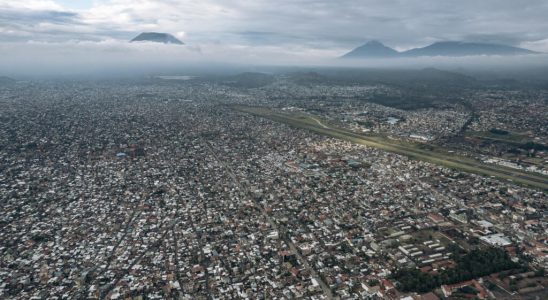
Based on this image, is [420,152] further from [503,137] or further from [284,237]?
[284,237]

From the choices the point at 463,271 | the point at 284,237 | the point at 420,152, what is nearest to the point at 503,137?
the point at 420,152

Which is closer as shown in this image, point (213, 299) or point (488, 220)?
point (213, 299)

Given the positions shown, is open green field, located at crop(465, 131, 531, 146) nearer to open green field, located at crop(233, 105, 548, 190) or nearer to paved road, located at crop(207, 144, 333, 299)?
open green field, located at crop(233, 105, 548, 190)

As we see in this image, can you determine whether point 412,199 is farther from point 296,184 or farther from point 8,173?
point 8,173

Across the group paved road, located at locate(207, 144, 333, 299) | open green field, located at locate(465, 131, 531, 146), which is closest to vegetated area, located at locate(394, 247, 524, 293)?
paved road, located at locate(207, 144, 333, 299)

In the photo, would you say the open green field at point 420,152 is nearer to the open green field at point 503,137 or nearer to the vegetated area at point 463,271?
the open green field at point 503,137

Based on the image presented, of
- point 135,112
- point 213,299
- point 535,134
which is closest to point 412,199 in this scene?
point 213,299
